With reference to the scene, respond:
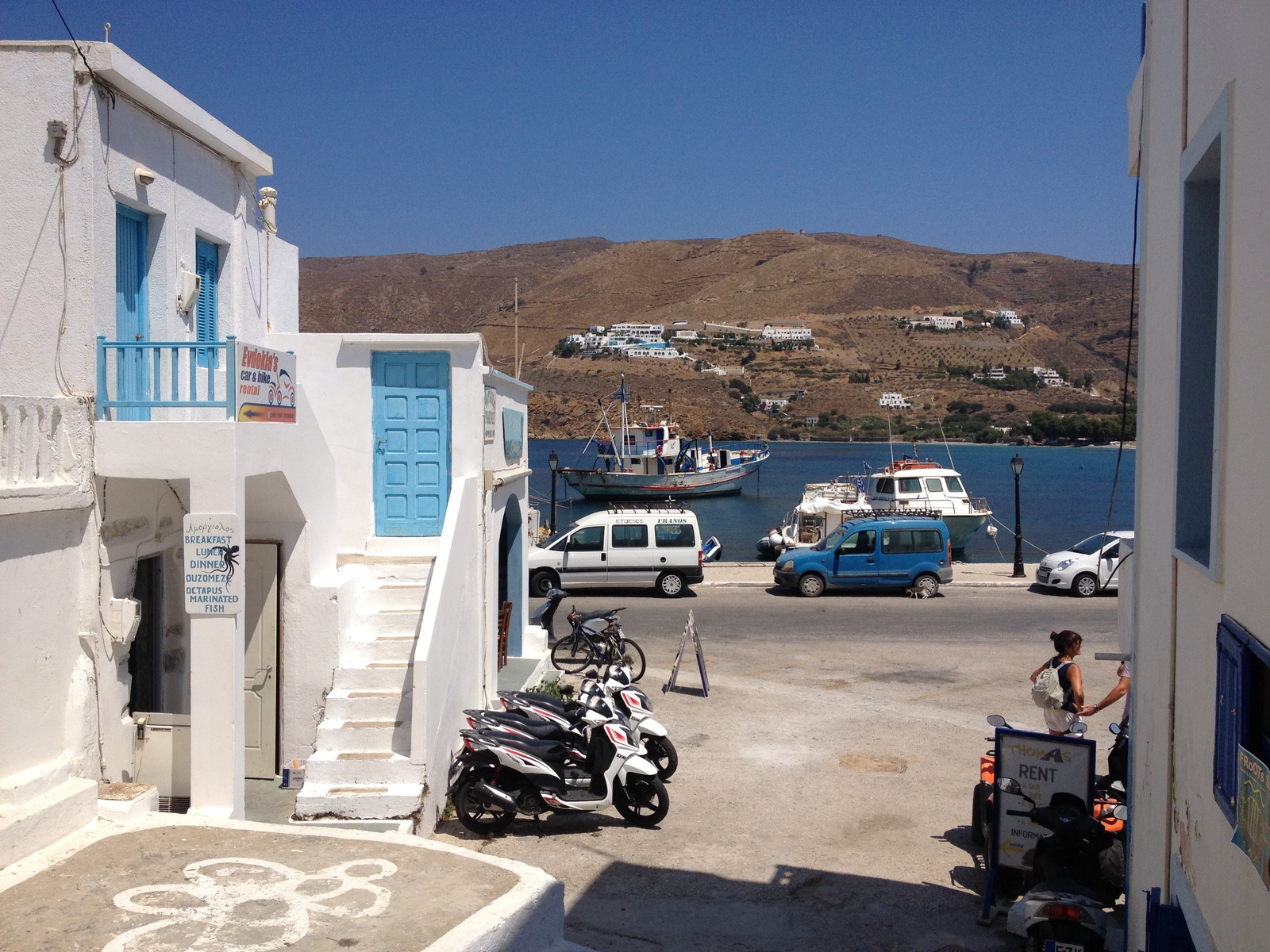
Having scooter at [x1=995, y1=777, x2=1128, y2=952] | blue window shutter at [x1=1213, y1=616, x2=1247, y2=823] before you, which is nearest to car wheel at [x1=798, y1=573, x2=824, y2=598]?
scooter at [x1=995, y1=777, x2=1128, y2=952]

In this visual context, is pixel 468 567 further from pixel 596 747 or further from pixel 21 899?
pixel 21 899

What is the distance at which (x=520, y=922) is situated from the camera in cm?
523

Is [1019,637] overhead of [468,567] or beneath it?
beneath

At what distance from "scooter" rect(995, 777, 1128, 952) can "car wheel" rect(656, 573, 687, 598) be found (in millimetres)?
14376

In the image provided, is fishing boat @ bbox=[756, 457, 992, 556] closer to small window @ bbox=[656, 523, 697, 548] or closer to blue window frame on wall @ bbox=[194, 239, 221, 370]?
small window @ bbox=[656, 523, 697, 548]

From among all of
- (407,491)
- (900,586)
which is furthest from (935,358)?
(407,491)

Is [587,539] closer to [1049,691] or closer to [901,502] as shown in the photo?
[1049,691]

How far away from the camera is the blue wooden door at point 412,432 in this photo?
11.4 m

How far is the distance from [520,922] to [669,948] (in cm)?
188

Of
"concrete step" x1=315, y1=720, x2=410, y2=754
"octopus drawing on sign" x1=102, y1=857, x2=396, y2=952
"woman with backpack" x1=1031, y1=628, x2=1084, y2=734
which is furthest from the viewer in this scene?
"concrete step" x1=315, y1=720, x2=410, y2=754

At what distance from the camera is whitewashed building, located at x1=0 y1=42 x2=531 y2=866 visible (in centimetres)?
722

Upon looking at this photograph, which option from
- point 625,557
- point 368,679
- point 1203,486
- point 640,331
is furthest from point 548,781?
point 640,331

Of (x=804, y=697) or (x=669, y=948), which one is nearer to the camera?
(x=669, y=948)

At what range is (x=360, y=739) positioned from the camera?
9.00m
